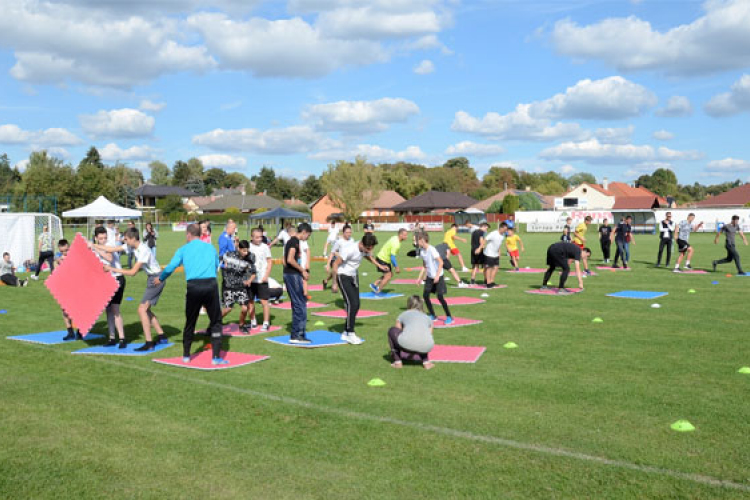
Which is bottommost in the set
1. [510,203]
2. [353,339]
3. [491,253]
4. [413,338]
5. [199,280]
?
[353,339]

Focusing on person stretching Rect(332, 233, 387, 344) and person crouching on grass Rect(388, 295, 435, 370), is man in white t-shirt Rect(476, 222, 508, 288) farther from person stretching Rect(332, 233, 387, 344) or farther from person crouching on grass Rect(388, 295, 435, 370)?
person crouching on grass Rect(388, 295, 435, 370)

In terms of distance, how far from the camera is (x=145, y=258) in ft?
32.5

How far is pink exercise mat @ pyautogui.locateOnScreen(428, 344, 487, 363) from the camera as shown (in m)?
9.19

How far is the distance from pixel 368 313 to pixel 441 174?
117 m

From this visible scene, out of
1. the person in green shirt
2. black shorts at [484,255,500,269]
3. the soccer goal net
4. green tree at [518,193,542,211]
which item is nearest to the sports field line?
the person in green shirt

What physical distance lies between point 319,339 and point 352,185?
8406 centimetres

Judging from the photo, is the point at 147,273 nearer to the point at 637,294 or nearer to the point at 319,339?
the point at 319,339

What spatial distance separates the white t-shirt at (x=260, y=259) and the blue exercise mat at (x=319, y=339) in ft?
4.36

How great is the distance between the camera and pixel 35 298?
668 inches

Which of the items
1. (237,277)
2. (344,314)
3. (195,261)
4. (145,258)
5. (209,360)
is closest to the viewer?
(195,261)

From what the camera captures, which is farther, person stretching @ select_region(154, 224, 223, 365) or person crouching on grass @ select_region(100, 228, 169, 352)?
person crouching on grass @ select_region(100, 228, 169, 352)

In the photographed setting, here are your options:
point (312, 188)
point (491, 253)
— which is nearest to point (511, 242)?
point (491, 253)

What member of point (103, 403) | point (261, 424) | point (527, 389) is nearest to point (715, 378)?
point (527, 389)

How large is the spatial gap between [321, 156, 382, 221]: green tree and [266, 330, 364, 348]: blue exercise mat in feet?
274
